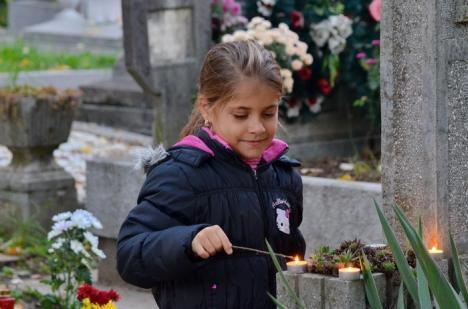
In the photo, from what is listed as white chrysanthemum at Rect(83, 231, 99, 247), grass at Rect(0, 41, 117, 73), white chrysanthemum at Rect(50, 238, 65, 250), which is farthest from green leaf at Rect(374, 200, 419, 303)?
grass at Rect(0, 41, 117, 73)

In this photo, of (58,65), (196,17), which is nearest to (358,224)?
(196,17)

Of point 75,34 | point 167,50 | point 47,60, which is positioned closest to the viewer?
point 167,50

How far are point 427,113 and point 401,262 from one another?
67 centimetres

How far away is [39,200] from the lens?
7.31 metres

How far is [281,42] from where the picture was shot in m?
6.95

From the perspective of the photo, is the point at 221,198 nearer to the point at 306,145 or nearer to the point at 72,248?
the point at 72,248

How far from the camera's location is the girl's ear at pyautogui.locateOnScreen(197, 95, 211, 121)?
10.6 ft

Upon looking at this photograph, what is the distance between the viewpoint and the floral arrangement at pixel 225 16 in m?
7.34

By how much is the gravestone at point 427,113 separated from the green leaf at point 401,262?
539mm

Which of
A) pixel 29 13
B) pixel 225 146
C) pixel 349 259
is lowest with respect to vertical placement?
pixel 29 13

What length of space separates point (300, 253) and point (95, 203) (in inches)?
130

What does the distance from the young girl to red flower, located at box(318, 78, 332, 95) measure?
428cm

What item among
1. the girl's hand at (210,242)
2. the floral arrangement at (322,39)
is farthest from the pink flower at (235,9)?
the girl's hand at (210,242)

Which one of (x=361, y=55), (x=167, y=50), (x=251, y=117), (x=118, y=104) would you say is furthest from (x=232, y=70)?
(x=118, y=104)
